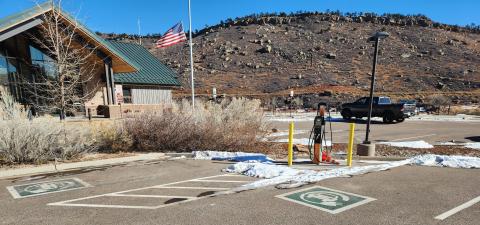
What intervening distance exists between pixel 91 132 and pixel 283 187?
752 centimetres

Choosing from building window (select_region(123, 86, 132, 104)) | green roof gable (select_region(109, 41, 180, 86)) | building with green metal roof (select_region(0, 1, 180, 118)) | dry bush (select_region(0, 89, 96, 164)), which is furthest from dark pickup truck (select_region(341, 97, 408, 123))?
dry bush (select_region(0, 89, 96, 164))

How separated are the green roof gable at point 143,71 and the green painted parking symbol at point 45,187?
1511 cm

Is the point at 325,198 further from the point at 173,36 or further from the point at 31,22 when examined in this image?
the point at 173,36

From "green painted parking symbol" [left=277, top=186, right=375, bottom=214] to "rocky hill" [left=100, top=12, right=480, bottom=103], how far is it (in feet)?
139

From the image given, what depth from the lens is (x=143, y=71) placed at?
2473cm

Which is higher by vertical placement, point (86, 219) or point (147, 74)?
point (147, 74)

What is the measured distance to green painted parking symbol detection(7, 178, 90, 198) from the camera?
686cm

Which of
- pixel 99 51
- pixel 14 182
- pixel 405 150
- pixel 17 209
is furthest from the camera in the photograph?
pixel 99 51

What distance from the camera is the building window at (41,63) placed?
683 inches

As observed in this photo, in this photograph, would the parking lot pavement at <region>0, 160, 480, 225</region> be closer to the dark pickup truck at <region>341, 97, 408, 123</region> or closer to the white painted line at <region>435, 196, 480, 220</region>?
the white painted line at <region>435, 196, 480, 220</region>

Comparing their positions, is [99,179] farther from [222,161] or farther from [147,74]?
[147,74]

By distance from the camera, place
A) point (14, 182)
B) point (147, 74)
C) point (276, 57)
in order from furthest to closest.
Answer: point (276, 57), point (147, 74), point (14, 182)

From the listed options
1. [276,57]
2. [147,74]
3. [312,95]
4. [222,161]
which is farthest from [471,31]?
[222,161]

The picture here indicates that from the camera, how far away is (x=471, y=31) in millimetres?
102188
